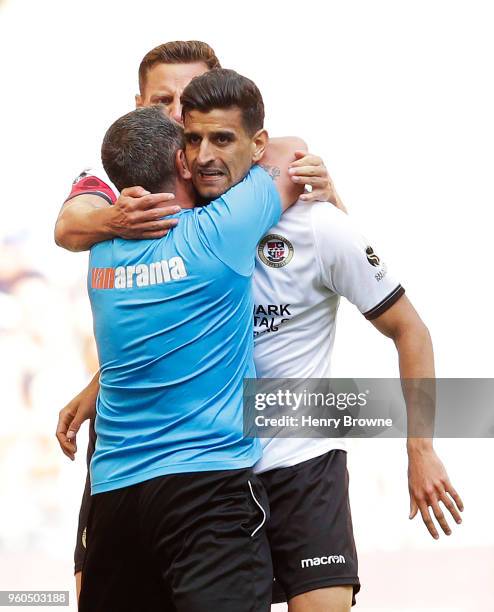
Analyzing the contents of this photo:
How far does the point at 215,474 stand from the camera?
2119mm

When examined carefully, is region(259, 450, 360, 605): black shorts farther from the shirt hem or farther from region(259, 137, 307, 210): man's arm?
region(259, 137, 307, 210): man's arm

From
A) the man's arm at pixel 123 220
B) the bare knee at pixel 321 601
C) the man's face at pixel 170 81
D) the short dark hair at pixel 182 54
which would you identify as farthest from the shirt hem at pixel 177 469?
the short dark hair at pixel 182 54

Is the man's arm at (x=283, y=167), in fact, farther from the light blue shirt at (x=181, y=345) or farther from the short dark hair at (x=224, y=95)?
the light blue shirt at (x=181, y=345)

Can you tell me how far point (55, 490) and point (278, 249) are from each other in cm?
298

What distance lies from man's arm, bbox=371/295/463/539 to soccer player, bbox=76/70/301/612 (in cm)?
35

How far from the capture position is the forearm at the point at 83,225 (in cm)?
228

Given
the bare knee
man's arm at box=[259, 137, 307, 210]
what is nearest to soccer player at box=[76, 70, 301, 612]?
man's arm at box=[259, 137, 307, 210]

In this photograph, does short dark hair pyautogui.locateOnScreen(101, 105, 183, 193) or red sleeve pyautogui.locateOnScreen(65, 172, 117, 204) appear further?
red sleeve pyautogui.locateOnScreen(65, 172, 117, 204)

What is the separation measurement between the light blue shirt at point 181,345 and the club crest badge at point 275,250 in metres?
0.20

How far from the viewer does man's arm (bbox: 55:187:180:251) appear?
219cm

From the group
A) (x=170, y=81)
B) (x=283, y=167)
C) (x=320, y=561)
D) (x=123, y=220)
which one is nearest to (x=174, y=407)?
(x=123, y=220)

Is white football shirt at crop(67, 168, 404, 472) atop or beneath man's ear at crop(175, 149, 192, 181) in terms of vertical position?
beneath

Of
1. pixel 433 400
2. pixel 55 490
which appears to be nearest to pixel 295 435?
pixel 433 400

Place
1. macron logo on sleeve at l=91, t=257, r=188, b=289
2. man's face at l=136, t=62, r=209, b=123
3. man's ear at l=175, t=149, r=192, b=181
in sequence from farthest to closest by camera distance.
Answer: man's face at l=136, t=62, r=209, b=123
man's ear at l=175, t=149, r=192, b=181
macron logo on sleeve at l=91, t=257, r=188, b=289
